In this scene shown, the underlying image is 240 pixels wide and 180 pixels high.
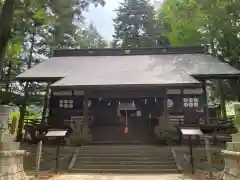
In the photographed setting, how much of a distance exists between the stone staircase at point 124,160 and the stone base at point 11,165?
2.75 metres

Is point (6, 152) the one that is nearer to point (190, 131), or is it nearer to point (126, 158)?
point (126, 158)

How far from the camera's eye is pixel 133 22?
35.1 metres

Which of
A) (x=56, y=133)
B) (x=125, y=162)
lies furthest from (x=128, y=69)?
(x=56, y=133)

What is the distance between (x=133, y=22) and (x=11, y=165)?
30.5 meters

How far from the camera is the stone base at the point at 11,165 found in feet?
23.0

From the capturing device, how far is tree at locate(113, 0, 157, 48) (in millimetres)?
34281

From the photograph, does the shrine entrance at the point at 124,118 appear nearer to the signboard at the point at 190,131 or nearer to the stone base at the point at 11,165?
the signboard at the point at 190,131

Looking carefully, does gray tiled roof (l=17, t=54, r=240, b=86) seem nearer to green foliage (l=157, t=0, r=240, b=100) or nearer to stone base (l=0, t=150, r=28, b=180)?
green foliage (l=157, t=0, r=240, b=100)

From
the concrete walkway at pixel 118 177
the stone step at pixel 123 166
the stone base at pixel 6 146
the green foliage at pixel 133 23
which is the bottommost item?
the concrete walkway at pixel 118 177

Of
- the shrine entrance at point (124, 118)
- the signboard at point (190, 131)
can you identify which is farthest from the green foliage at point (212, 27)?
the signboard at point (190, 131)

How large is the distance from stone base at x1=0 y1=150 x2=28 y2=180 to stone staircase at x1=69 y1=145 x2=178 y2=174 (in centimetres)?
275

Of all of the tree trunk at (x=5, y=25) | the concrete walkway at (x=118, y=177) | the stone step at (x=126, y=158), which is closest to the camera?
the concrete walkway at (x=118, y=177)

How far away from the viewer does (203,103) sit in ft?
49.2

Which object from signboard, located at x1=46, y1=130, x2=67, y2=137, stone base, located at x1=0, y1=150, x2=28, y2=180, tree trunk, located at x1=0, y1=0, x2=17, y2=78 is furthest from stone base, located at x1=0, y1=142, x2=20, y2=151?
tree trunk, located at x1=0, y1=0, x2=17, y2=78
